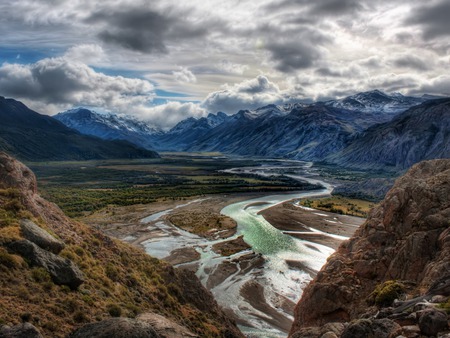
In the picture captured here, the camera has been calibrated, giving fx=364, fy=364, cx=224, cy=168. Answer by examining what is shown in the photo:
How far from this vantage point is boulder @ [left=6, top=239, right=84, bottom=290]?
20.5m

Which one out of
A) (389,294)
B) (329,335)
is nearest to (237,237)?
(389,294)

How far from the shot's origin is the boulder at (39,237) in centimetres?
2242

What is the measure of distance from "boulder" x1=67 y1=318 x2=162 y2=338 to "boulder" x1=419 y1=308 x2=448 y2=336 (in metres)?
12.0

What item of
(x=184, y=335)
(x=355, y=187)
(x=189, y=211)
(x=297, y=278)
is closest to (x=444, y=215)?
(x=184, y=335)

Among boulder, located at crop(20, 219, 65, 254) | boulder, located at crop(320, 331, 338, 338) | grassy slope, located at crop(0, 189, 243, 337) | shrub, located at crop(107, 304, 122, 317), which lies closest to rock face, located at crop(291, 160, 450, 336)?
boulder, located at crop(320, 331, 338, 338)

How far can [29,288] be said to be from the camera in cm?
1875

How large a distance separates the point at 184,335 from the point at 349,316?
11.9m

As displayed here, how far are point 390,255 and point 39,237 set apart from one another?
80.9ft

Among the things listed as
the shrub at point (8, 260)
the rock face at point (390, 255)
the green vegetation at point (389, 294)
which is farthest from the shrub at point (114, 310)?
the green vegetation at point (389, 294)

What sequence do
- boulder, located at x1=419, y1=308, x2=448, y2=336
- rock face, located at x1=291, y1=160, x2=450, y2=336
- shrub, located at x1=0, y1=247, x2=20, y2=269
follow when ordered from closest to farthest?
boulder, located at x1=419, y1=308, x2=448, y2=336
shrub, located at x1=0, y1=247, x2=20, y2=269
rock face, located at x1=291, y1=160, x2=450, y2=336

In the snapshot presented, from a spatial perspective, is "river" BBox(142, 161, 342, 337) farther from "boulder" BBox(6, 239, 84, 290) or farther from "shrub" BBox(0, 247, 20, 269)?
"shrub" BBox(0, 247, 20, 269)

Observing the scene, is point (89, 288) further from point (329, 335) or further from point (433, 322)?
point (433, 322)

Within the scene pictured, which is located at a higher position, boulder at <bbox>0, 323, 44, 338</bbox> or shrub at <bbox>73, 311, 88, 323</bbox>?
boulder at <bbox>0, 323, 44, 338</bbox>

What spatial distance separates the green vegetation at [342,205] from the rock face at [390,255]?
7745 cm
